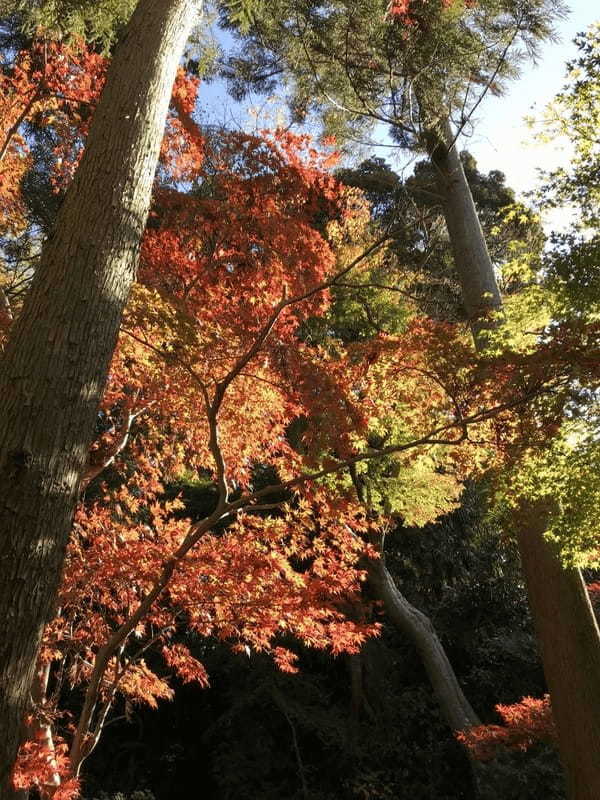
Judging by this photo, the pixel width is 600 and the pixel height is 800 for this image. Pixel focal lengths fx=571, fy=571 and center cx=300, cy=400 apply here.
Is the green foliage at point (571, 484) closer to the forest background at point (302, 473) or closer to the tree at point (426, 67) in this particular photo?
the forest background at point (302, 473)

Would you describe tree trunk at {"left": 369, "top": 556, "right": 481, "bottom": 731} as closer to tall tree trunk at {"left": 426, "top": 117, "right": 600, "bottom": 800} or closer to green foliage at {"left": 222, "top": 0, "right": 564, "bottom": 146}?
tall tree trunk at {"left": 426, "top": 117, "right": 600, "bottom": 800}

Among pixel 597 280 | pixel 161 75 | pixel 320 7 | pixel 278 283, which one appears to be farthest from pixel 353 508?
pixel 320 7

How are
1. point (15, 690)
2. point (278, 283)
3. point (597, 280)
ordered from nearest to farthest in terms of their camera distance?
point (15, 690), point (597, 280), point (278, 283)

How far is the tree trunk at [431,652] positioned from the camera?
7668mm

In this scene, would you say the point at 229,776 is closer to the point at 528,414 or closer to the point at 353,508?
Result: the point at 353,508

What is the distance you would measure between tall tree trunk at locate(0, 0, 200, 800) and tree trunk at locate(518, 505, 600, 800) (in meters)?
3.87

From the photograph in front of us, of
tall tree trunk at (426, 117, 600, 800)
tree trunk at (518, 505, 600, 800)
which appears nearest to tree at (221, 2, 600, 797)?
tall tree trunk at (426, 117, 600, 800)

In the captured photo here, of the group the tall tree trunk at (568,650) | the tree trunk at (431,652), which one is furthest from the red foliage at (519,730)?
the tall tree trunk at (568,650)

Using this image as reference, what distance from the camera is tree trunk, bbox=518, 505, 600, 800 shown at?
14.3ft

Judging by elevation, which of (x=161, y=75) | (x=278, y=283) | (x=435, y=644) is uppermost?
(x=278, y=283)

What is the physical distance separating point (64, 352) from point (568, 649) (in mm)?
4514

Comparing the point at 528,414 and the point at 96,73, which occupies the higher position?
the point at 96,73

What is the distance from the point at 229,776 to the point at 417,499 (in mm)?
4705

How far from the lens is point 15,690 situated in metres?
1.60
